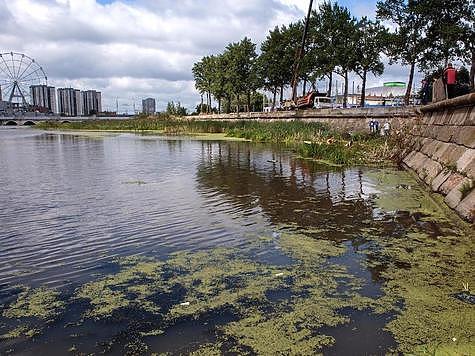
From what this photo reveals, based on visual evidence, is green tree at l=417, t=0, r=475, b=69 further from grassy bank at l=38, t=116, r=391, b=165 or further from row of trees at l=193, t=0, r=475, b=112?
grassy bank at l=38, t=116, r=391, b=165

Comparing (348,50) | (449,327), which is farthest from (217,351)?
(348,50)

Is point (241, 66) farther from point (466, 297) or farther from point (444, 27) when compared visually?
point (466, 297)

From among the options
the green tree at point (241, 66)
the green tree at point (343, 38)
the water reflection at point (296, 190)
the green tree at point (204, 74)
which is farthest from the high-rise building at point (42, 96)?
the water reflection at point (296, 190)

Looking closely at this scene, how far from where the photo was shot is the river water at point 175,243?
384 cm

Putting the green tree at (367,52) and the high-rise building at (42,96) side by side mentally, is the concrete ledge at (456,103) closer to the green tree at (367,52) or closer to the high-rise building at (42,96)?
the green tree at (367,52)

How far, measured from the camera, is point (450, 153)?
10461 mm

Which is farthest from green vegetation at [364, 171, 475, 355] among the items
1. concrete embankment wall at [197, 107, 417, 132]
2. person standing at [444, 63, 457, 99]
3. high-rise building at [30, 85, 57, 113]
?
high-rise building at [30, 85, 57, 113]

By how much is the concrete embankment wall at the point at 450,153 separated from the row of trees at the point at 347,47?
31.9 feet

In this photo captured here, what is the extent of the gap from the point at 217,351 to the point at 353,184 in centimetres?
944

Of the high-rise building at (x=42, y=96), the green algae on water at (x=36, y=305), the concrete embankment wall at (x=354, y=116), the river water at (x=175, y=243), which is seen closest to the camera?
the river water at (x=175, y=243)

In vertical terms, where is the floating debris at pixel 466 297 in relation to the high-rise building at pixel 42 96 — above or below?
below

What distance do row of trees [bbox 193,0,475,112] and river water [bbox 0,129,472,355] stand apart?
16.9 meters

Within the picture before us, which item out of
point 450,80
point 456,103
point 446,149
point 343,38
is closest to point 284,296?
point 446,149

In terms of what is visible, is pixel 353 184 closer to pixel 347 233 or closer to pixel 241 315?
pixel 347 233
